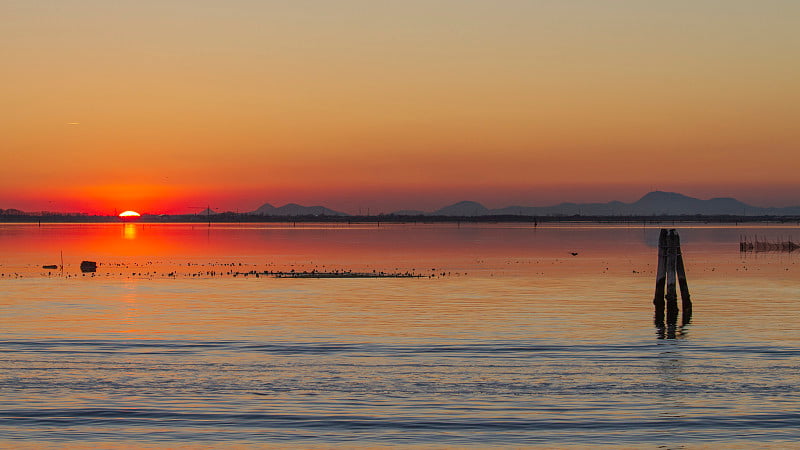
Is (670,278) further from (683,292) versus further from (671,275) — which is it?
(683,292)

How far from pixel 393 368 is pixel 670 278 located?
63.4 feet

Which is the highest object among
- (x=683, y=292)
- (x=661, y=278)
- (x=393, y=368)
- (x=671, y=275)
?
(x=671, y=275)

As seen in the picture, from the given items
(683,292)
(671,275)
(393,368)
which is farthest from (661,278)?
(393,368)

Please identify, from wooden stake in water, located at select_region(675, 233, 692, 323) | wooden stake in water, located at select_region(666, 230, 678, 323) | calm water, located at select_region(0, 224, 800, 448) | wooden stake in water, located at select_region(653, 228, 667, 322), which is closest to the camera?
calm water, located at select_region(0, 224, 800, 448)

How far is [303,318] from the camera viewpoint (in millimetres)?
40000

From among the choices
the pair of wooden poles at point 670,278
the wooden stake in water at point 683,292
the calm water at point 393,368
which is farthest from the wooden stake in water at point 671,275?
the calm water at point 393,368

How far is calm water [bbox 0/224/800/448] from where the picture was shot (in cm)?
2008

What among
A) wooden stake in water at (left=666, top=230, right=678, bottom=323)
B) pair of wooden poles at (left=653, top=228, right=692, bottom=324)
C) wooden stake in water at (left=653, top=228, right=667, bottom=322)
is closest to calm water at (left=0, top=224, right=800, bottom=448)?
wooden stake in water at (left=653, top=228, right=667, bottom=322)

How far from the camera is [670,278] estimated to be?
140 ft

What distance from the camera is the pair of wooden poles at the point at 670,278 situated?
4134 centimetres

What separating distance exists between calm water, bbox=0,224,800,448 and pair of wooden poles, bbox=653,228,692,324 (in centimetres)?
97

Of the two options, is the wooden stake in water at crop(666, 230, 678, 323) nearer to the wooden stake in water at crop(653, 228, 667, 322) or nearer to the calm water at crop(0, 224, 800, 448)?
the wooden stake in water at crop(653, 228, 667, 322)

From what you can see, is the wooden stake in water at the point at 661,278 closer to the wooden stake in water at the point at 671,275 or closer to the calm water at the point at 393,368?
the wooden stake in water at the point at 671,275

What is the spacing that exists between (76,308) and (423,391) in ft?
→ 82.9
